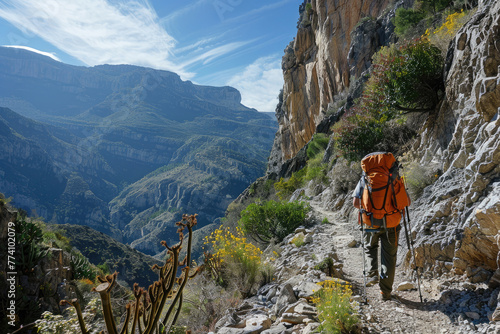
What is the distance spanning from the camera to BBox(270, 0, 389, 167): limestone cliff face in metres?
23.8

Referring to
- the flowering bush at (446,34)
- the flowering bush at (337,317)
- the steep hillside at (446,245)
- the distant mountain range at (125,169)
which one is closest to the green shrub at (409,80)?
the flowering bush at (446,34)

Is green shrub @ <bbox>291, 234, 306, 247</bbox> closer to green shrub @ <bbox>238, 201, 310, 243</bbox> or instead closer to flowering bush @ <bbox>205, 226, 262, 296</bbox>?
green shrub @ <bbox>238, 201, 310, 243</bbox>

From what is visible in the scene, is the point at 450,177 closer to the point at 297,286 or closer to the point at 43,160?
the point at 297,286

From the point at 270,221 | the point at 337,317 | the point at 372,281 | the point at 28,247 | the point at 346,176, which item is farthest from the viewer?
the point at 346,176

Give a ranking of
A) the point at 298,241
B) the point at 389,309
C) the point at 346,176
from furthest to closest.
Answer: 1. the point at 346,176
2. the point at 298,241
3. the point at 389,309

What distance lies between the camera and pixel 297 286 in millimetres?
3465

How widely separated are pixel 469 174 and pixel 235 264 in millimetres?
3483

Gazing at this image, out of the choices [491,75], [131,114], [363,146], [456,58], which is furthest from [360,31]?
[131,114]

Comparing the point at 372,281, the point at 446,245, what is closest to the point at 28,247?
the point at 372,281

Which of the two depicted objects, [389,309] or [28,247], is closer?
[389,309]

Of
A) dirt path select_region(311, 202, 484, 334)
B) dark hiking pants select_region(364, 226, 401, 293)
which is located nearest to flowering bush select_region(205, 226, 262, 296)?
dirt path select_region(311, 202, 484, 334)

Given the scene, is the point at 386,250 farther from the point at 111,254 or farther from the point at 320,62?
the point at 111,254

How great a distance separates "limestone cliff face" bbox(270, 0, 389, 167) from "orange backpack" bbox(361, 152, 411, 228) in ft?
72.7

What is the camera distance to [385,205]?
3146 millimetres
